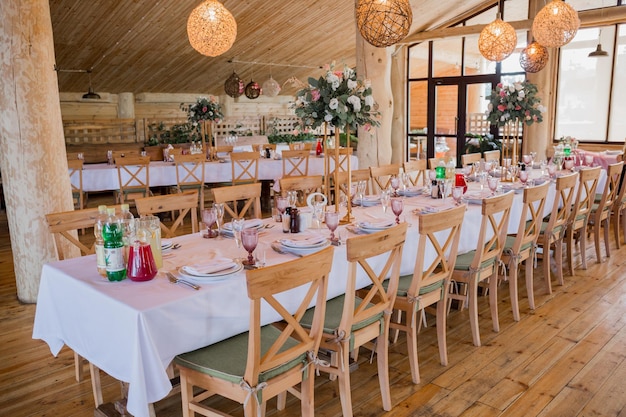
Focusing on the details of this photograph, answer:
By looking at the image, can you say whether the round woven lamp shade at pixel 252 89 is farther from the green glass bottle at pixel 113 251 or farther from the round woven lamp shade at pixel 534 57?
the green glass bottle at pixel 113 251

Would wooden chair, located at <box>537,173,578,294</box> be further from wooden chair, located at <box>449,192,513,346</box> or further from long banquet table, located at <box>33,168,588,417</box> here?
long banquet table, located at <box>33,168,588,417</box>

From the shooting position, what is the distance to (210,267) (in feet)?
8.62

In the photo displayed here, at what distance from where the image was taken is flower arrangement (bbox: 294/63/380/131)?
3592mm

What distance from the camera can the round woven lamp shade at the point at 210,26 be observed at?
5.02 m

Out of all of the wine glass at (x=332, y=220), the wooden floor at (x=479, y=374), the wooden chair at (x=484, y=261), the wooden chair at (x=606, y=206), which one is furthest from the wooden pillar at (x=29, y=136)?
the wooden chair at (x=606, y=206)

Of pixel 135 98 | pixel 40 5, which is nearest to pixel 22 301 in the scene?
pixel 40 5

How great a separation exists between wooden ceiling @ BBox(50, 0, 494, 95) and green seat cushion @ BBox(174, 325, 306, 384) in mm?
7349

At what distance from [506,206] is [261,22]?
784cm

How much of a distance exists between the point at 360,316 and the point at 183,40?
8777mm

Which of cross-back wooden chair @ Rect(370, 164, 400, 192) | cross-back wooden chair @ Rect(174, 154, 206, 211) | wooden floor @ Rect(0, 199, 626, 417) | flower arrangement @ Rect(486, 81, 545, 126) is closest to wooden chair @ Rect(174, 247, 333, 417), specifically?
wooden floor @ Rect(0, 199, 626, 417)

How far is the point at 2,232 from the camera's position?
23.6 ft

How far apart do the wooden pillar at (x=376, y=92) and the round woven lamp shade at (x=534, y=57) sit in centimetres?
201

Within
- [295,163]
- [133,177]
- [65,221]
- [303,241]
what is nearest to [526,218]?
[303,241]

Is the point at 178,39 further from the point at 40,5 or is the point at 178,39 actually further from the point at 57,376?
the point at 57,376
